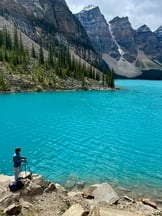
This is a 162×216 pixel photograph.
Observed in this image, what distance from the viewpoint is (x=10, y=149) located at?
1188 inches

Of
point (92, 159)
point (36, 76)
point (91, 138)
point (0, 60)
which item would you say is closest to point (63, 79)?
point (36, 76)

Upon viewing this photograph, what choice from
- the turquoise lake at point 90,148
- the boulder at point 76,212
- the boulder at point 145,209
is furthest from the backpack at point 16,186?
the boulder at point 145,209

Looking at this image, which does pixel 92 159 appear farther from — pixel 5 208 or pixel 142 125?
pixel 142 125

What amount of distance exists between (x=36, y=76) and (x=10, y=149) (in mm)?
97291

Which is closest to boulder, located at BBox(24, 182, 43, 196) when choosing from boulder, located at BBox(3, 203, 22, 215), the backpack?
the backpack

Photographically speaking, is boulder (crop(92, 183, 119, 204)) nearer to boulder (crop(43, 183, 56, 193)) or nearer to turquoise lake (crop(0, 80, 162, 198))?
boulder (crop(43, 183, 56, 193))

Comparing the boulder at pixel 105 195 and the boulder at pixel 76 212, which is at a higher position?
the boulder at pixel 76 212

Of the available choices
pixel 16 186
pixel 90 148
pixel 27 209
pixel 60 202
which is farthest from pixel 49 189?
pixel 90 148

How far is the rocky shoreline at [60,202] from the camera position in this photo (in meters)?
12.8

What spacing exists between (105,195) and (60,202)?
3606mm

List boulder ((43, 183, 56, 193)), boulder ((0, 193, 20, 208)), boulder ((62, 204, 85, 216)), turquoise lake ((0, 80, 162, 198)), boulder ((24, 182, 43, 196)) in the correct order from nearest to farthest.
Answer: boulder ((62, 204, 85, 216)), boulder ((0, 193, 20, 208)), boulder ((24, 182, 43, 196)), boulder ((43, 183, 56, 193)), turquoise lake ((0, 80, 162, 198))

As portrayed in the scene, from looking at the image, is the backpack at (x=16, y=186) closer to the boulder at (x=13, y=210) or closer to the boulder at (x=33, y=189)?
the boulder at (x=33, y=189)

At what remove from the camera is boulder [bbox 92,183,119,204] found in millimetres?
16453

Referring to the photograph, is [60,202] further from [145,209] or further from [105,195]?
[145,209]
